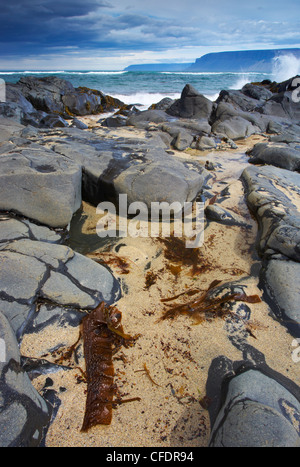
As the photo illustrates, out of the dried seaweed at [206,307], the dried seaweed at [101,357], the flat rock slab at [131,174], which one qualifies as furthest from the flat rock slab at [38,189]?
the dried seaweed at [206,307]

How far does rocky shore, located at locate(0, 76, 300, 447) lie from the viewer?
1.68 metres

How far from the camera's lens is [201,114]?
1107 centimetres

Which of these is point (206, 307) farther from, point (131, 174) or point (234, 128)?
point (234, 128)

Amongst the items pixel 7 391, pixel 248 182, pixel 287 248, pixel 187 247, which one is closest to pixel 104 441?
pixel 7 391

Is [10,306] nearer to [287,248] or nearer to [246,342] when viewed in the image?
[246,342]

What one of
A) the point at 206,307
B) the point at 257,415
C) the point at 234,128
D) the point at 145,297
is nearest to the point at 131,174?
the point at 145,297

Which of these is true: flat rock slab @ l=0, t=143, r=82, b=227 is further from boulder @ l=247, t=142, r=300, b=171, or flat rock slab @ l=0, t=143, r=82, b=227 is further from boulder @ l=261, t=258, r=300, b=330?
boulder @ l=247, t=142, r=300, b=171

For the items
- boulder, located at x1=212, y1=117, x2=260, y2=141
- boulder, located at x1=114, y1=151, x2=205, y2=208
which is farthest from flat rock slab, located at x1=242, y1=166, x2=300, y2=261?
boulder, located at x1=212, y1=117, x2=260, y2=141

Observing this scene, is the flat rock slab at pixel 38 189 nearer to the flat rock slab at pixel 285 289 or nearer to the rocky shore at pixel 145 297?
the rocky shore at pixel 145 297

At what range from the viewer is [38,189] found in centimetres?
344

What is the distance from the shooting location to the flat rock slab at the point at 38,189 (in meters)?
3.35

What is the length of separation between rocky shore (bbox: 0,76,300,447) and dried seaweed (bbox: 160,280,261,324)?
0.10 ft

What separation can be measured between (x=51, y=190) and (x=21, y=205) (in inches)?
15.9

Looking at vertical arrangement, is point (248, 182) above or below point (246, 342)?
above
